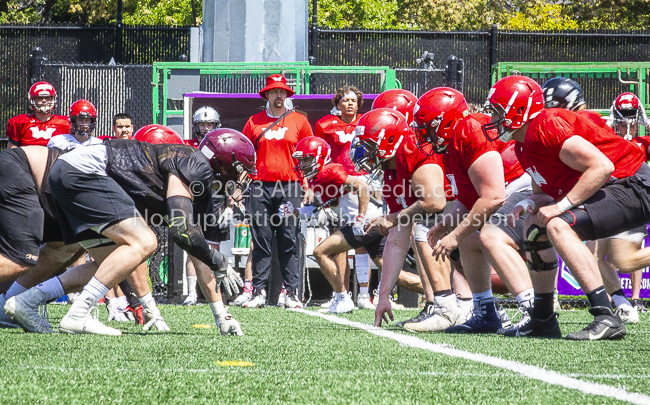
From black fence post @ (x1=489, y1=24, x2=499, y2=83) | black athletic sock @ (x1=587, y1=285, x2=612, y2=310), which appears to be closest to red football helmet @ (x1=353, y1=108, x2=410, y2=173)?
→ black athletic sock @ (x1=587, y1=285, x2=612, y2=310)

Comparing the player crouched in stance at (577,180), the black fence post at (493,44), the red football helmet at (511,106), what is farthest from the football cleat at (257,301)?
the black fence post at (493,44)

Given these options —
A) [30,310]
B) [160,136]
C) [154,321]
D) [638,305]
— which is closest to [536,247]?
[154,321]

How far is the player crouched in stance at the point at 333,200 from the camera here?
28.5ft

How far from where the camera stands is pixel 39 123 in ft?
32.8

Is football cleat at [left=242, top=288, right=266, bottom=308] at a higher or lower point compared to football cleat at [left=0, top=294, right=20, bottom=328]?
lower

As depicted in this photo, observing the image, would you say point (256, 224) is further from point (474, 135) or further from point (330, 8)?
point (330, 8)

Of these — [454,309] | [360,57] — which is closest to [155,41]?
[360,57]

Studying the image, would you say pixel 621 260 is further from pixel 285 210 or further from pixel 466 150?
pixel 285 210

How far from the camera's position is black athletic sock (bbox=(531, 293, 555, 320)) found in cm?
563

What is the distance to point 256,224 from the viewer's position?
9.35m

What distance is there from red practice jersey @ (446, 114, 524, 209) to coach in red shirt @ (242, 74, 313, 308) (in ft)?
10.7

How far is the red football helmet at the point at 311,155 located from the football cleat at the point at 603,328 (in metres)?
4.40

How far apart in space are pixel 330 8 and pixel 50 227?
24947 mm

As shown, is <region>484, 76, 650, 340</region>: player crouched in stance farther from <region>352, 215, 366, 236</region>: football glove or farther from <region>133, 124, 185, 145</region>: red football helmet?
<region>352, 215, 366, 236</region>: football glove
